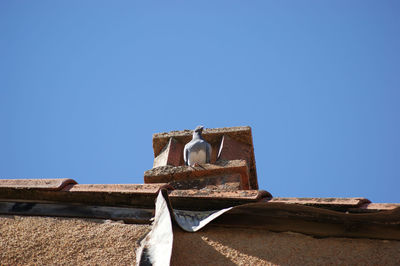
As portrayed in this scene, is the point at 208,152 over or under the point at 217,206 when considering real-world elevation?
over

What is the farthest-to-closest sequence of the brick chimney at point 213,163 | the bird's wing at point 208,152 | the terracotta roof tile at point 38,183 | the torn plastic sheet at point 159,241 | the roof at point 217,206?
1. the bird's wing at point 208,152
2. the brick chimney at point 213,163
3. the terracotta roof tile at point 38,183
4. the roof at point 217,206
5. the torn plastic sheet at point 159,241

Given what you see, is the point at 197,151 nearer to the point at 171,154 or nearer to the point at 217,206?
the point at 171,154

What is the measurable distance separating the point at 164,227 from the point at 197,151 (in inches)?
116

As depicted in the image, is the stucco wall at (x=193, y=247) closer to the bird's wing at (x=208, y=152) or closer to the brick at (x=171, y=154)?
the brick at (x=171, y=154)

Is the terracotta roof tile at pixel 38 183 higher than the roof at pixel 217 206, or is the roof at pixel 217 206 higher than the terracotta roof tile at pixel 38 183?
the terracotta roof tile at pixel 38 183

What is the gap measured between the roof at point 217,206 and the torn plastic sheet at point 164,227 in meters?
0.09

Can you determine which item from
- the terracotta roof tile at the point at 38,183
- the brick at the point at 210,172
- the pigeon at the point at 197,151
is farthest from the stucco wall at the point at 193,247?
the pigeon at the point at 197,151

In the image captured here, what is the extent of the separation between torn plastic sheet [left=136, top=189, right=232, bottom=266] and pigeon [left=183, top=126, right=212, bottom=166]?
2560 millimetres

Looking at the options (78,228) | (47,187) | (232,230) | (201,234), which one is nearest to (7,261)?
(78,228)

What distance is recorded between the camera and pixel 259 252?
95.4 inches

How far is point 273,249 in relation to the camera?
244 centimetres

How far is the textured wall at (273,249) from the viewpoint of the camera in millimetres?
2305

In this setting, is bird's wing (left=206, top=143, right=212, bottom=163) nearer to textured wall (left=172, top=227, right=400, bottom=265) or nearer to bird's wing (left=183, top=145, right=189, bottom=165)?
bird's wing (left=183, top=145, right=189, bottom=165)

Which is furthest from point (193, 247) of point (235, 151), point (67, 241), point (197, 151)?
point (197, 151)
